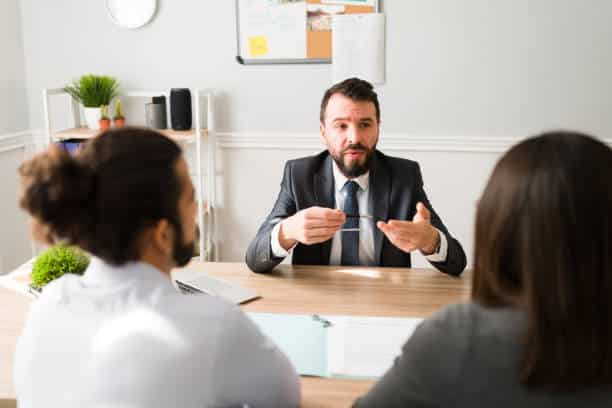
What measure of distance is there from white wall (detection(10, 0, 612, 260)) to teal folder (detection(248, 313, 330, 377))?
81.4 inches

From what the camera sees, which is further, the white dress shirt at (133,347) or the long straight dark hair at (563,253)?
the white dress shirt at (133,347)

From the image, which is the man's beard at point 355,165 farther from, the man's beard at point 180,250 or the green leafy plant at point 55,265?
the man's beard at point 180,250

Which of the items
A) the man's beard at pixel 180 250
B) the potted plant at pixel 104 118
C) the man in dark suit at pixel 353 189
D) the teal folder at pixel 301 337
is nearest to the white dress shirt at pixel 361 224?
the man in dark suit at pixel 353 189

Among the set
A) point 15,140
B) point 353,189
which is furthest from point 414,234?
point 15,140

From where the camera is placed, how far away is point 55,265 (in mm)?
1726

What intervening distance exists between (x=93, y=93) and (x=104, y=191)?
8.86 feet

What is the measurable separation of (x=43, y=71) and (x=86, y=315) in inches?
120

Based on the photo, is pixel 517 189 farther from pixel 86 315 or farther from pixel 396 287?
pixel 396 287

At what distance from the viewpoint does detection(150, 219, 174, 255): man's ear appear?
1070 mm

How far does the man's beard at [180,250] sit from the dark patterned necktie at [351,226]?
100cm

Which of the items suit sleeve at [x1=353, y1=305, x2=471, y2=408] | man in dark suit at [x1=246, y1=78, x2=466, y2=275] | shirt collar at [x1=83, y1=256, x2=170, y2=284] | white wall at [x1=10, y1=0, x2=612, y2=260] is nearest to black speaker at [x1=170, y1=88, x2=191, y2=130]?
white wall at [x1=10, y1=0, x2=612, y2=260]

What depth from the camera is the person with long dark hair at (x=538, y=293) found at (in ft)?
2.86

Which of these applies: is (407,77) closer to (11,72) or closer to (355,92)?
(355,92)

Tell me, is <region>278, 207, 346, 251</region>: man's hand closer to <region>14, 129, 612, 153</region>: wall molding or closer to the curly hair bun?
the curly hair bun
